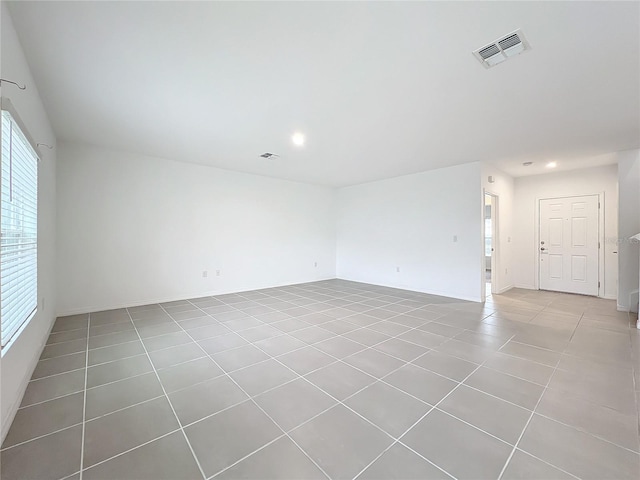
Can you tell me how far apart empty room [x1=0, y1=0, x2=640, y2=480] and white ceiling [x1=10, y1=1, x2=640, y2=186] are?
0.02 m

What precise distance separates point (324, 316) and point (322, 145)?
8.26 feet

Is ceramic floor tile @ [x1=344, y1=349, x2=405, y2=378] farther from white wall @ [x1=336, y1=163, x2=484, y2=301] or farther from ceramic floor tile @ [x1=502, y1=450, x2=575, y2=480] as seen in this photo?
white wall @ [x1=336, y1=163, x2=484, y2=301]

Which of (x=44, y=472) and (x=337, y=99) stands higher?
(x=337, y=99)

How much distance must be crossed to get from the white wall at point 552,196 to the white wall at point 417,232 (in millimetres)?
2183

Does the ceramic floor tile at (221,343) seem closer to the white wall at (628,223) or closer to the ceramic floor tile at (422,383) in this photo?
the ceramic floor tile at (422,383)

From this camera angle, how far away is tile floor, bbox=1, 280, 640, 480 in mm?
1369

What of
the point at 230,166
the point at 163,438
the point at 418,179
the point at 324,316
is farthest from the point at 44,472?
the point at 418,179

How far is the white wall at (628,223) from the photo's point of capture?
416 centimetres

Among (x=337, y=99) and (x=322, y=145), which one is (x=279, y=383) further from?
(x=322, y=145)

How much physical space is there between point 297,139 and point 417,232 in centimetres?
327

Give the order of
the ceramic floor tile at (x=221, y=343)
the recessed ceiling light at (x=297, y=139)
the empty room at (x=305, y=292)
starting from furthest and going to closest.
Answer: the recessed ceiling light at (x=297, y=139), the ceramic floor tile at (x=221, y=343), the empty room at (x=305, y=292)

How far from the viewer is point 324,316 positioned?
12.8 ft

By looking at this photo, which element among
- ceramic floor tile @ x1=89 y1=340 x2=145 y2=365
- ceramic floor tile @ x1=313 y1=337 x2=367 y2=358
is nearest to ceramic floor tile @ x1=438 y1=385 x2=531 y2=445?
ceramic floor tile @ x1=313 y1=337 x2=367 y2=358

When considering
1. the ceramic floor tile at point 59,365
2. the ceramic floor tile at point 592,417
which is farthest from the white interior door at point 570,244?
the ceramic floor tile at point 59,365
